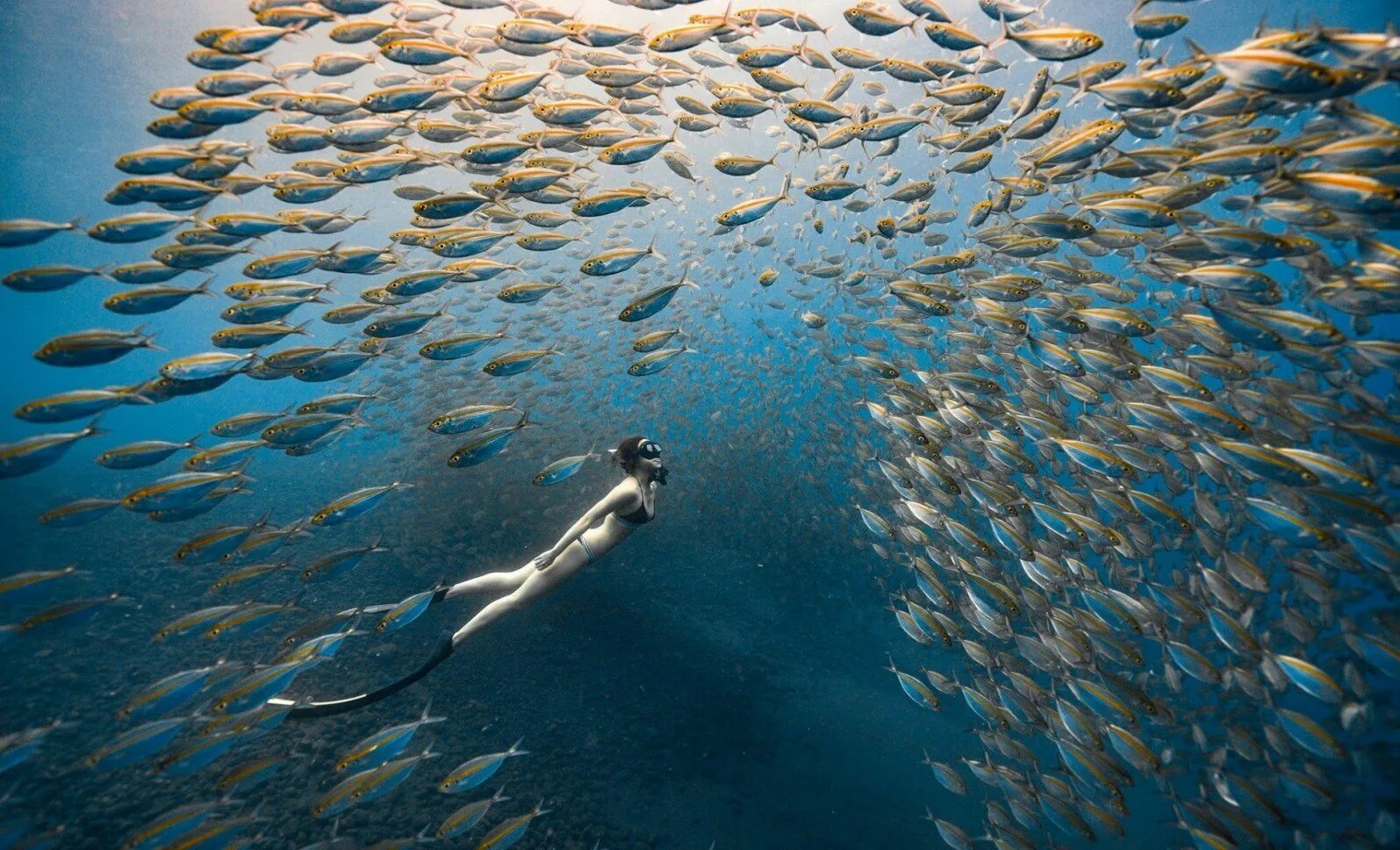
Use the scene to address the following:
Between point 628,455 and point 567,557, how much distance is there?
1583 millimetres

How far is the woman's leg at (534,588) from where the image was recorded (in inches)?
268

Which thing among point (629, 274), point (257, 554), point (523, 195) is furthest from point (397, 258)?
point (629, 274)

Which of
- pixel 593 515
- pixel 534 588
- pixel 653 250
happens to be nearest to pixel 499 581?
pixel 534 588

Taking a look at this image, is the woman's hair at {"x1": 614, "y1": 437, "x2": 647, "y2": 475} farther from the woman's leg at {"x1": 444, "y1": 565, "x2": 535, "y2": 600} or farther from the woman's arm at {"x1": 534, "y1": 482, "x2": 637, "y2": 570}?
the woman's leg at {"x1": 444, "y1": 565, "x2": 535, "y2": 600}

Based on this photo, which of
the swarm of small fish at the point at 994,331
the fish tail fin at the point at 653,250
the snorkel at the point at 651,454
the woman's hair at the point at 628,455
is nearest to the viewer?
the swarm of small fish at the point at 994,331

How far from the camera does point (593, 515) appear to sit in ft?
21.9

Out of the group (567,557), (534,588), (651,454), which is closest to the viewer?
(651,454)

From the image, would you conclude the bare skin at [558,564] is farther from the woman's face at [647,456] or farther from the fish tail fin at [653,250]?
the fish tail fin at [653,250]

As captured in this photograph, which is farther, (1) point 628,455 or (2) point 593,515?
(2) point 593,515

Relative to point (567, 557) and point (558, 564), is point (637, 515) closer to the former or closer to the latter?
point (567, 557)

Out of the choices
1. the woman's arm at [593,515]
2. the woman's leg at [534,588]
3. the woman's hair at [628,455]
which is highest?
the woman's hair at [628,455]

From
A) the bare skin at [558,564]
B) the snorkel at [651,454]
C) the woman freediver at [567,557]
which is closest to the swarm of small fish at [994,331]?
the snorkel at [651,454]

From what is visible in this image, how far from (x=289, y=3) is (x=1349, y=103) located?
8168 millimetres

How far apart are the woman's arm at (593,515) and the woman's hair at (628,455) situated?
0.25 metres
